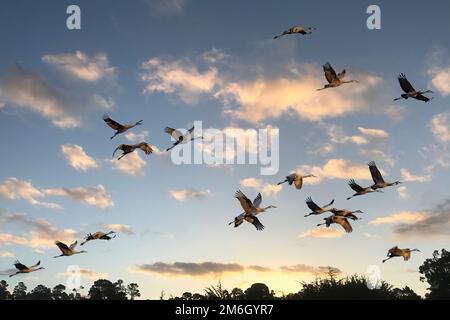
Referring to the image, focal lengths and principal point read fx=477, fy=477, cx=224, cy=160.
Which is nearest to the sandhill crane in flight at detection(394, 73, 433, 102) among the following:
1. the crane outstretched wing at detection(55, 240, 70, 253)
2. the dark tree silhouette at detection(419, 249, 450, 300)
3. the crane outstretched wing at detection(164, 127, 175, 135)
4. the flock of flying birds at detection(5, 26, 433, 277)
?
the flock of flying birds at detection(5, 26, 433, 277)

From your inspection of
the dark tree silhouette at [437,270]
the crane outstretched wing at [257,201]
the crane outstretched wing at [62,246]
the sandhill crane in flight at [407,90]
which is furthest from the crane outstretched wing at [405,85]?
the dark tree silhouette at [437,270]

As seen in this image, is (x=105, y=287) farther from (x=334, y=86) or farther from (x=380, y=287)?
(x=334, y=86)

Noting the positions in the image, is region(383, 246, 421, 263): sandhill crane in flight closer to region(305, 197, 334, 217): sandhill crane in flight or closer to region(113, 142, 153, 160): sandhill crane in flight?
region(305, 197, 334, 217): sandhill crane in flight

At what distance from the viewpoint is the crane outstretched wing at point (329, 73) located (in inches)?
864

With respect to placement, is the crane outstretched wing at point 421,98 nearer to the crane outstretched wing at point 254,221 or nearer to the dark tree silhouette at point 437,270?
the crane outstretched wing at point 254,221

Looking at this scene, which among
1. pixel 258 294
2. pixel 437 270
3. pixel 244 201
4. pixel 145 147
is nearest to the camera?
pixel 244 201

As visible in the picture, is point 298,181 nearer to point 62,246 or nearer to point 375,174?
point 375,174

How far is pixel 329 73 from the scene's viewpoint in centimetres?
2219

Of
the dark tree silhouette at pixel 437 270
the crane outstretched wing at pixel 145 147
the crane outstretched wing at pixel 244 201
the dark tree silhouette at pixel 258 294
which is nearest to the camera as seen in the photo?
the crane outstretched wing at pixel 244 201

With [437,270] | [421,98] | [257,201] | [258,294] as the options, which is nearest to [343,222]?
[257,201]

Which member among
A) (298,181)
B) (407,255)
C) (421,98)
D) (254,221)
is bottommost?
(407,255)
